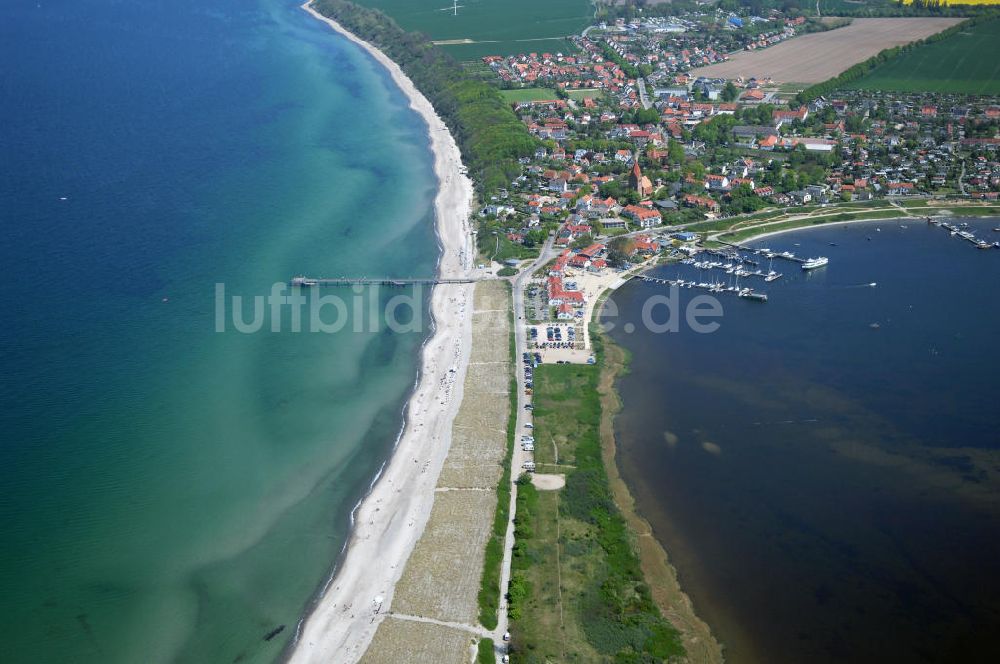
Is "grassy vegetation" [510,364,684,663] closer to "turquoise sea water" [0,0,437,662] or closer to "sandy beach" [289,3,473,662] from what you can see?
"sandy beach" [289,3,473,662]

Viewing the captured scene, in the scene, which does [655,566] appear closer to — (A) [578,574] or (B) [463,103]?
(A) [578,574]

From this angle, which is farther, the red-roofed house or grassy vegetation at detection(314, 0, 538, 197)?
grassy vegetation at detection(314, 0, 538, 197)

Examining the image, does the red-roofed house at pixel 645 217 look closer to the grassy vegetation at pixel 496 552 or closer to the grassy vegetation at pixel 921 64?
the grassy vegetation at pixel 496 552

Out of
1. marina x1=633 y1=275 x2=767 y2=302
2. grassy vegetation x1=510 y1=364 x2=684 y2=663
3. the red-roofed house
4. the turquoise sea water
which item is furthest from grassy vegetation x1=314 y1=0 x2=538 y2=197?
grassy vegetation x1=510 y1=364 x2=684 y2=663

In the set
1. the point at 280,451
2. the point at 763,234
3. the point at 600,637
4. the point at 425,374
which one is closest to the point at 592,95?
the point at 763,234

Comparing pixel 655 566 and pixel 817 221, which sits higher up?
pixel 817 221

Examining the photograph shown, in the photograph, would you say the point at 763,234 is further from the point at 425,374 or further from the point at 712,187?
the point at 425,374

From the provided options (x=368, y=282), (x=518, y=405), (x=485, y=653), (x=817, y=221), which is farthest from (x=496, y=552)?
(x=817, y=221)
